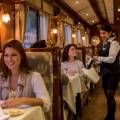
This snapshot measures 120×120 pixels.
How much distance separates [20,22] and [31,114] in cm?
512

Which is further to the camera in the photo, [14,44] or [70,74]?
[70,74]

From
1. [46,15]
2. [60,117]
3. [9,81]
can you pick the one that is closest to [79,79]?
[60,117]

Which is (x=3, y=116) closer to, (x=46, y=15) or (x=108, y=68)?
(x=108, y=68)

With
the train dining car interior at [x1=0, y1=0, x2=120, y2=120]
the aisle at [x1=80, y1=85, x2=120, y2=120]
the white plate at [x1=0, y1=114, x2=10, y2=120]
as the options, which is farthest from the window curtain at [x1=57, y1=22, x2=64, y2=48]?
the white plate at [x1=0, y1=114, x2=10, y2=120]

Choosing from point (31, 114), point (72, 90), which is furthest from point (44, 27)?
point (31, 114)

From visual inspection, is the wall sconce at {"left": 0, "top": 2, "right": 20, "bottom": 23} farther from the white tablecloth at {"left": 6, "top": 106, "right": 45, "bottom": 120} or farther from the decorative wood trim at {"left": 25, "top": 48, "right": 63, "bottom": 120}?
the white tablecloth at {"left": 6, "top": 106, "right": 45, "bottom": 120}

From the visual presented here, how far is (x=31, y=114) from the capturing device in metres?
2.37

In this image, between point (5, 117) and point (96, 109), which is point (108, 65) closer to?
point (96, 109)

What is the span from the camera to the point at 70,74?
548 centimetres

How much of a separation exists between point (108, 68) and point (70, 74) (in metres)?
0.85

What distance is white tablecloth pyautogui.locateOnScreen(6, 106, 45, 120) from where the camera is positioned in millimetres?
2228

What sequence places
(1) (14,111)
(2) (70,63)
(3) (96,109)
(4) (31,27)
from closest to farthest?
(1) (14,111), (2) (70,63), (3) (96,109), (4) (31,27)

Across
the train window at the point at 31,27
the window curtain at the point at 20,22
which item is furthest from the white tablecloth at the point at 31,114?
the train window at the point at 31,27

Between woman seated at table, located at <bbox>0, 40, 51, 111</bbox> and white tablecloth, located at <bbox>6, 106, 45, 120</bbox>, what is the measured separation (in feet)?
0.40
